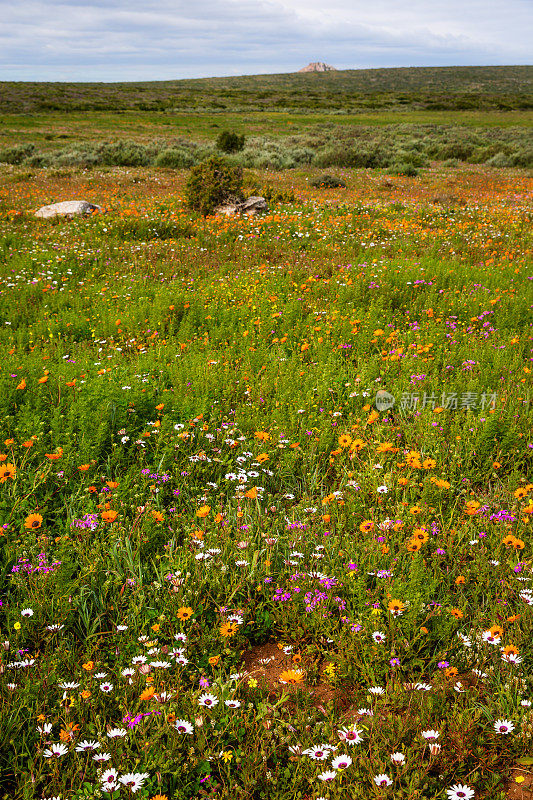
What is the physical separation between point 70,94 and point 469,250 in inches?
4031

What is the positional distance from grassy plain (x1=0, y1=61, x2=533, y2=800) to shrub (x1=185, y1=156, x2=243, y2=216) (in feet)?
22.5

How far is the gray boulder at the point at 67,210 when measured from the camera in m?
13.3

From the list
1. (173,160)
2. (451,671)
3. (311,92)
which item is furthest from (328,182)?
(311,92)

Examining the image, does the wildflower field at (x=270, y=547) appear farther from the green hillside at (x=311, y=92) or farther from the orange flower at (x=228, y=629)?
the green hillside at (x=311, y=92)

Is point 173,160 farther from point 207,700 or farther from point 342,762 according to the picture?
point 342,762

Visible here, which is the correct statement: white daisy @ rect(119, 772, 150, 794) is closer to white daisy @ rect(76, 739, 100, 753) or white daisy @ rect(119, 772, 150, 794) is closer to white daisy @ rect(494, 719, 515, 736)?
white daisy @ rect(76, 739, 100, 753)

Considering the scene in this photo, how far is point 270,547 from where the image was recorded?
3.12m

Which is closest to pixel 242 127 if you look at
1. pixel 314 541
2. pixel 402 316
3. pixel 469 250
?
pixel 469 250

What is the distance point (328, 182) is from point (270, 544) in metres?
18.3

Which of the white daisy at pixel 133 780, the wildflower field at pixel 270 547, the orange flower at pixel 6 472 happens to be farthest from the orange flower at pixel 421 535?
the orange flower at pixel 6 472

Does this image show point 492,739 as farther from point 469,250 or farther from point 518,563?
point 469,250

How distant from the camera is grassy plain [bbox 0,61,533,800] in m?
2.15

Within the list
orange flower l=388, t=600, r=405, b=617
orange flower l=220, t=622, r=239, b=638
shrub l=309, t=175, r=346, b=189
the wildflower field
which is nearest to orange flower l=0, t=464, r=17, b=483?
the wildflower field

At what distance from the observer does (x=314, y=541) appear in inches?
Answer: 129
